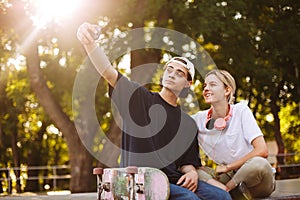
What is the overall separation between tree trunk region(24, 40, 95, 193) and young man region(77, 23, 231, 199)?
10.6 meters

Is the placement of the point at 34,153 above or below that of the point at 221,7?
below

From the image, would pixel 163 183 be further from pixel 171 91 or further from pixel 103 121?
pixel 103 121

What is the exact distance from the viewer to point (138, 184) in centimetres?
365

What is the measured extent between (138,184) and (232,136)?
1.29m

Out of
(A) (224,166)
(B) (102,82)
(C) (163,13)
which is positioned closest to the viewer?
(A) (224,166)

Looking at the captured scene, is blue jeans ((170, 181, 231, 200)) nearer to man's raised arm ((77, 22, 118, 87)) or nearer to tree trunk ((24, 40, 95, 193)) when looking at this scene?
man's raised arm ((77, 22, 118, 87))

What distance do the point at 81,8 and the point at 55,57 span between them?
3675 millimetres

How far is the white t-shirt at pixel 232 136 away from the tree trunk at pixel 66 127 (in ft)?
33.1

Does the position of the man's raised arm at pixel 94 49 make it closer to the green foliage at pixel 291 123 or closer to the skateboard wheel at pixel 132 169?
the skateboard wheel at pixel 132 169

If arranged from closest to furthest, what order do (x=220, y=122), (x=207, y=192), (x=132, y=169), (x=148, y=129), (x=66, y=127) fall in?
(x=132, y=169) → (x=148, y=129) → (x=207, y=192) → (x=220, y=122) → (x=66, y=127)

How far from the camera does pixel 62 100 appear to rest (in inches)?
696

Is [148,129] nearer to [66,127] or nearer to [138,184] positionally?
[138,184]

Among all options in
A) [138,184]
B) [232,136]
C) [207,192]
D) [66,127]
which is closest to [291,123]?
[66,127]

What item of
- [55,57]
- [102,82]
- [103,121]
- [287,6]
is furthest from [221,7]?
[103,121]
